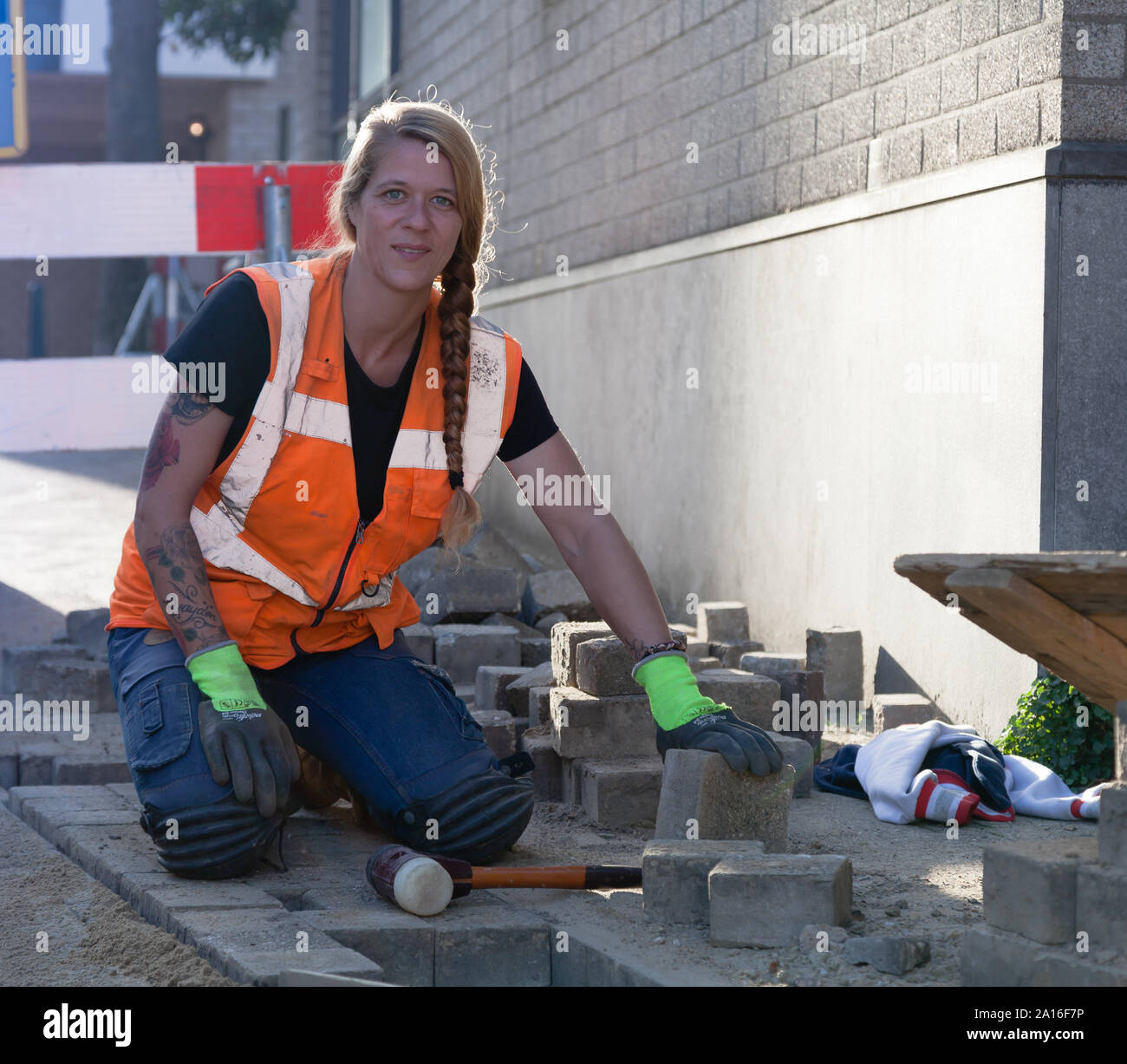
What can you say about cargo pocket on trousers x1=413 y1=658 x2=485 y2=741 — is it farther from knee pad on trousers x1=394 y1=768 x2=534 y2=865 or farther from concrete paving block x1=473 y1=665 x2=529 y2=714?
concrete paving block x1=473 y1=665 x2=529 y2=714

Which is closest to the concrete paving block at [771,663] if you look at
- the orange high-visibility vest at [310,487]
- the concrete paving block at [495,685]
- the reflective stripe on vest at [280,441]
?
the concrete paving block at [495,685]

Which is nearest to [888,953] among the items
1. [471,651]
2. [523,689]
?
[523,689]

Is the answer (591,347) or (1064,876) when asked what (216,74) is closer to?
(591,347)

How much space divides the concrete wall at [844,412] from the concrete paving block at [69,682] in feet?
9.29

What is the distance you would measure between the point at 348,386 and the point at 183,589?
0.65 m

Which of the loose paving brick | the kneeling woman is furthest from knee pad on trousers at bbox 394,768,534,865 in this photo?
the loose paving brick

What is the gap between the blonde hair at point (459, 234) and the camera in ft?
12.3

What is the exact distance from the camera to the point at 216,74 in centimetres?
1952

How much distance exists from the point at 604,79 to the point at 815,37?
2.37 metres

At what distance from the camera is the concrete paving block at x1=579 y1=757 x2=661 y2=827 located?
4.26 meters

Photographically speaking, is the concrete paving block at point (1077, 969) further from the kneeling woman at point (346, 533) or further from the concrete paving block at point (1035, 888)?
the kneeling woman at point (346, 533)

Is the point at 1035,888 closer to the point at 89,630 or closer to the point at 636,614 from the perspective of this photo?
the point at 636,614

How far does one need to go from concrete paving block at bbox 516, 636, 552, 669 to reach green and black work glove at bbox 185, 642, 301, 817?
2520 millimetres
